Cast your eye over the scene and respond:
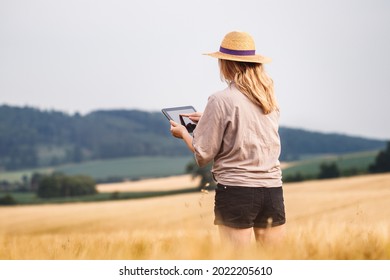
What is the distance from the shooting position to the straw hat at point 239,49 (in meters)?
3.36

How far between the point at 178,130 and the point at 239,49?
21.9 inches

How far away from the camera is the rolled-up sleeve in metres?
3.23

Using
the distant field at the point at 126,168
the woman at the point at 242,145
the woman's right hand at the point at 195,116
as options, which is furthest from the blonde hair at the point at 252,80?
the distant field at the point at 126,168

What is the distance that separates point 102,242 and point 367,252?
161cm

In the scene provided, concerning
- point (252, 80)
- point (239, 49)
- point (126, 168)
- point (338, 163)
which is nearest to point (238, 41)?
point (239, 49)

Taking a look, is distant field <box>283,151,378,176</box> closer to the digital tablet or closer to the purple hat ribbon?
the digital tablet

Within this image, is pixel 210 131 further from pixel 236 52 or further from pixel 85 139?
pixel 85 139

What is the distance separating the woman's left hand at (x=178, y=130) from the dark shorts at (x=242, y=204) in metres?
0.38

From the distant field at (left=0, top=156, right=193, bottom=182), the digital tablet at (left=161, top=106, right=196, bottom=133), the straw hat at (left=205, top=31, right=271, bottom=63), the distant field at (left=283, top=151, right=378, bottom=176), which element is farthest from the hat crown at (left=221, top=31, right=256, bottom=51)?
the distant field at (left=0, top=156, right=193, bottom=182)

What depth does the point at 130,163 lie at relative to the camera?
44.4 m

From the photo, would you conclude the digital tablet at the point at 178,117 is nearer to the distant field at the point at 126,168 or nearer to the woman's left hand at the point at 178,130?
the woman's left hand at the point at 178,130

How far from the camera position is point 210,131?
128 inches

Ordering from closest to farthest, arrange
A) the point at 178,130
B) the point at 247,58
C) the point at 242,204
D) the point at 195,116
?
the point at 242,204 < the point at 247,58 < the point at 178,130 < the point at 195,116

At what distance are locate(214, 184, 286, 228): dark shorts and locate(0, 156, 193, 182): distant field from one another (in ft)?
99.6
